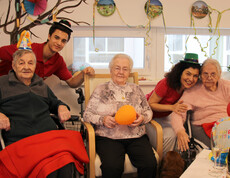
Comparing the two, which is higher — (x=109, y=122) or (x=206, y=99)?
(x=206, y=99)

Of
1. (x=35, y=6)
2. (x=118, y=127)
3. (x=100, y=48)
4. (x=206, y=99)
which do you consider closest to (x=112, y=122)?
(x=118, y=127)

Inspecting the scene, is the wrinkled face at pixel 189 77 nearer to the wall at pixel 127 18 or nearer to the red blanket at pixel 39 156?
the wall at pixel 127 18

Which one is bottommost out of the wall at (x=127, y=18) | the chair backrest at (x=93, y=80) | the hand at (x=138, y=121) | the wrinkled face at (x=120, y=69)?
the hand at (x=138, y=121)

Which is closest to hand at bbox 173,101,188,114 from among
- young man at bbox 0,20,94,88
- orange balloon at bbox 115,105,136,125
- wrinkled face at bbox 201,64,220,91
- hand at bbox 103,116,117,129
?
wrinkled face at bbox 201,64,220,91

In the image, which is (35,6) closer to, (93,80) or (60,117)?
(93,80)

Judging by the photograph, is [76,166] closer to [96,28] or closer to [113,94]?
[113,94]

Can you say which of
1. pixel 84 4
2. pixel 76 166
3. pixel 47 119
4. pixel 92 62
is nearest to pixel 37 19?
pixel 84 4

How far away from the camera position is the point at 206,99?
84.0 inches

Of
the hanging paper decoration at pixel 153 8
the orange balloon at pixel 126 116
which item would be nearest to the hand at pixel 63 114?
the orange balloon at pixel 126 116

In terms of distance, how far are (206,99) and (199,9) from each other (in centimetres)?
140

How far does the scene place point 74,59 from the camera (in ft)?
9.80

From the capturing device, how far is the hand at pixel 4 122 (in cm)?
154

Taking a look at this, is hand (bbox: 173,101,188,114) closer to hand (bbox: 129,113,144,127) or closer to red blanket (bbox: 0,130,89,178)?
hand (bbox: 129,113,144,127)

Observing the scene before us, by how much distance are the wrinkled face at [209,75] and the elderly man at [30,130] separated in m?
1.31
